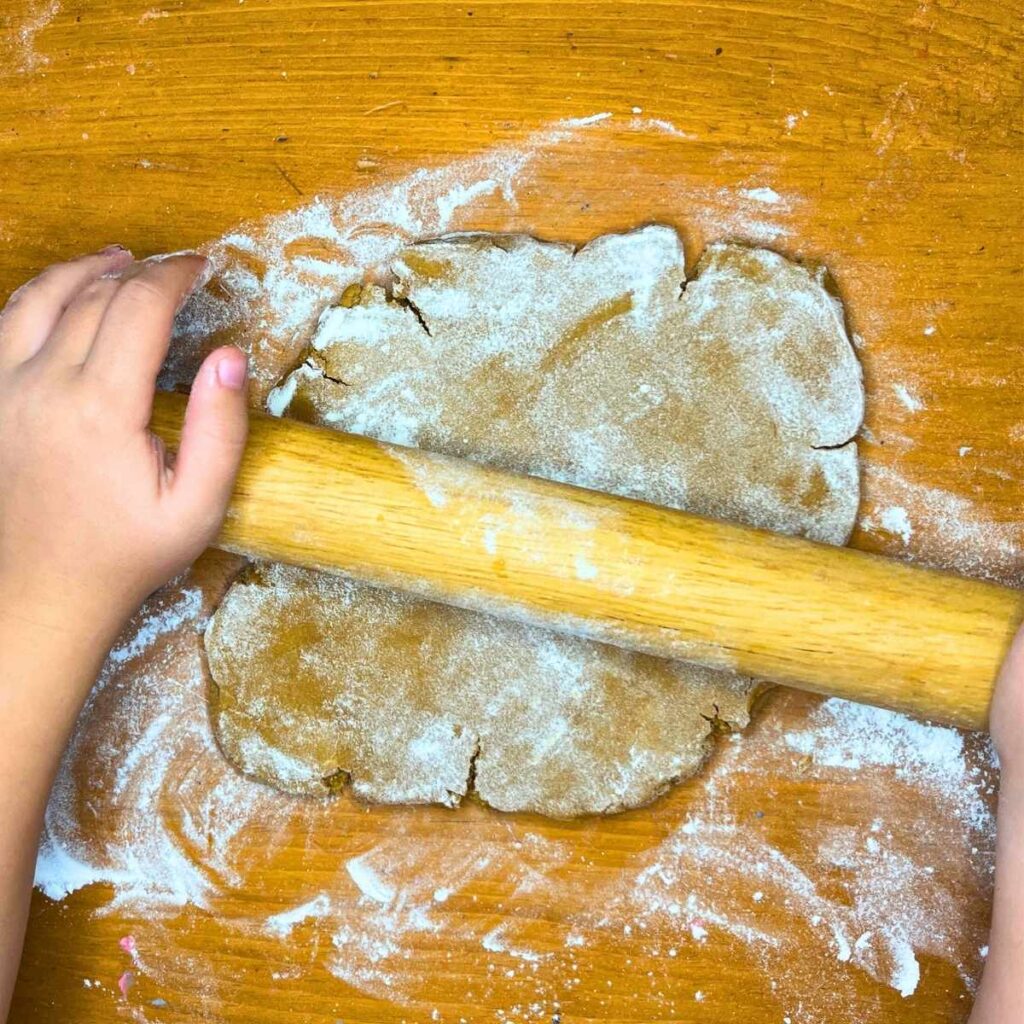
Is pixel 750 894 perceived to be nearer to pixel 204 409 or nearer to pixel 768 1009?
pixel 768 1009

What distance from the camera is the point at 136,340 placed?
3.42 ft

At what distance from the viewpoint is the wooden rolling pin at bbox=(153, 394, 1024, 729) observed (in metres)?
0.95

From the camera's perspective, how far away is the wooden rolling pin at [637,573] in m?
0.95

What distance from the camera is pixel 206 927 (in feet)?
3.97

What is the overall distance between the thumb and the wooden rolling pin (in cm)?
2

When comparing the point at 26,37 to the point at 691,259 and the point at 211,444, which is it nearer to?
the point at 211,444

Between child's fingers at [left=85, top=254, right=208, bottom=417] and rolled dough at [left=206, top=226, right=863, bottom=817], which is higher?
child's fingers at [left=85, top=254, right=208, bottom=417]

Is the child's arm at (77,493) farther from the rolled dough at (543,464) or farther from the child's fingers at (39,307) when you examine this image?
the rolled dough at (543,464)

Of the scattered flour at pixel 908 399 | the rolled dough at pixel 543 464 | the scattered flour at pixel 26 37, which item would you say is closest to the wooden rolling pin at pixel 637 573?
the rolled dough at pixel 543 464

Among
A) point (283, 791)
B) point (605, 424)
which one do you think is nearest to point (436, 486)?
point (605, 424)

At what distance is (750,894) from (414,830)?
422 mm

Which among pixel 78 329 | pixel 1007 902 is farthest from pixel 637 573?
pixel 78 329

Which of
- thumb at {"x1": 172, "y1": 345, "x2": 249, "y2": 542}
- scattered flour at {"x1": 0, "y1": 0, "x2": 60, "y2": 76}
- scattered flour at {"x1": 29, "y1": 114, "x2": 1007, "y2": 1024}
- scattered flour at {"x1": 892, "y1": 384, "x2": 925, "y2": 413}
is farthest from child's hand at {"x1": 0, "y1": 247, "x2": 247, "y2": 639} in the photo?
scattered flour at {"x1": 892, "y1": 384, "x2": 925, "y2": 413}

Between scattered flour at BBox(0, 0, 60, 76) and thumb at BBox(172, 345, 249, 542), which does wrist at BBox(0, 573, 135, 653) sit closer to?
thumb at BBox(172, 345, 249, 542)
